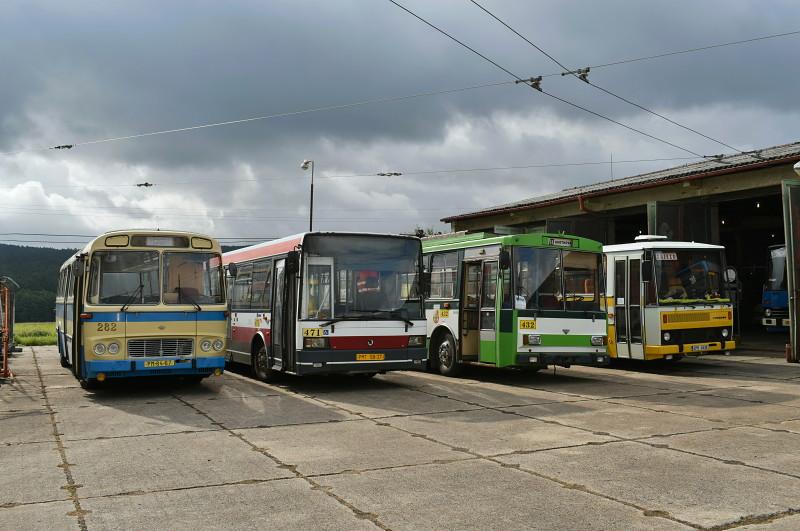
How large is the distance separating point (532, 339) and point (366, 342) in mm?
3164

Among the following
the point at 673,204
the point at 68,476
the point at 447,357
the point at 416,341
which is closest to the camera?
the point at 68,476

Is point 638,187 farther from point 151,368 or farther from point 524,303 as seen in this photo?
point 151,368

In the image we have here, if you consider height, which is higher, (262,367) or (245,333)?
(245,333)

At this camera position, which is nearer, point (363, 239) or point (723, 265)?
point (363, 239)

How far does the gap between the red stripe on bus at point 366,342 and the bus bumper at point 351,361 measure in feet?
0.23

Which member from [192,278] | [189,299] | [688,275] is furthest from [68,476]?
[688,275]

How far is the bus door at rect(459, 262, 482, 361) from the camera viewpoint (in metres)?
15.3

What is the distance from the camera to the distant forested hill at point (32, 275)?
50.3 metres

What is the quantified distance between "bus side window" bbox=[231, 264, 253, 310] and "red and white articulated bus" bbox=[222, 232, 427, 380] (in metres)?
2.05

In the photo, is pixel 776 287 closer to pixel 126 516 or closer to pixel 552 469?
pixel 552 469

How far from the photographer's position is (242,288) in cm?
1681

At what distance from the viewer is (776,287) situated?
29.3 metres

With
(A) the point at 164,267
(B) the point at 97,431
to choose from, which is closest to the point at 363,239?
(A) the point at 164,267

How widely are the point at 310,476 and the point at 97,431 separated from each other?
394 cm
